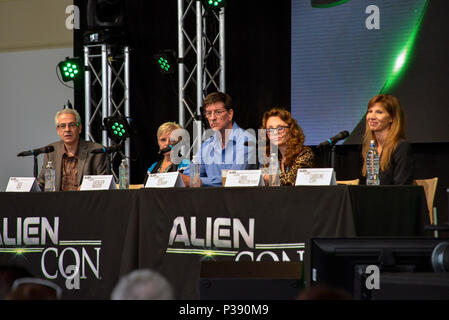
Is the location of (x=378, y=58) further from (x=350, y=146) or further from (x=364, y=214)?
(x=364, y=214)

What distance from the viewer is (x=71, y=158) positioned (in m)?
4.23

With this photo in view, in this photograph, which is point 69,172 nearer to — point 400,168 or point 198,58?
point 198,58

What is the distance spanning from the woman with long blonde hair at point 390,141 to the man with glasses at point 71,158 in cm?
170

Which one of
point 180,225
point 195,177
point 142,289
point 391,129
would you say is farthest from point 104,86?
point 142,289

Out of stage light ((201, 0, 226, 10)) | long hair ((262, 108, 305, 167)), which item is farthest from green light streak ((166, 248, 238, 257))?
stage light ((201, 0, 226, 10))

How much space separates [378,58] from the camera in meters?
A: 5.14

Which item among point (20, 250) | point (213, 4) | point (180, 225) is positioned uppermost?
point (213, 4)

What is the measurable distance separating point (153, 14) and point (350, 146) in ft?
6.98

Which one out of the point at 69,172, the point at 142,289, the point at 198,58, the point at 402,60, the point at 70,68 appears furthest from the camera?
the point at 70,68

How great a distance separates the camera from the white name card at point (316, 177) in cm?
302

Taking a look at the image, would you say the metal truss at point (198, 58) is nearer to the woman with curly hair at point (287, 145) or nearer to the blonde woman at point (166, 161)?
the blonde woman at point (166, 161)

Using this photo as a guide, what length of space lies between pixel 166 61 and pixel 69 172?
1.56 metres

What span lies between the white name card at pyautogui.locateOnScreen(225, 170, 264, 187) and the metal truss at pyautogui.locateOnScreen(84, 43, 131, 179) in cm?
230

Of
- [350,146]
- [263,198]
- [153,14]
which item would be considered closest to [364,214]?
[263,198]
